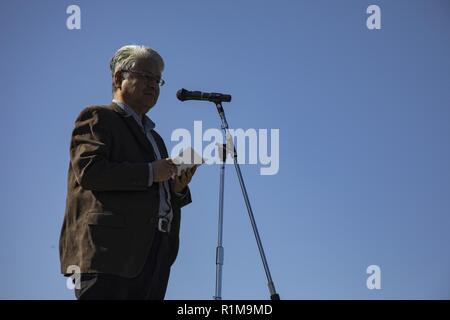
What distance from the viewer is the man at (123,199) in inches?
100.0

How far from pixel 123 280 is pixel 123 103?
731 mm

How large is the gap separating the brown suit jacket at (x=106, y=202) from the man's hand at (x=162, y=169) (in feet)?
0.11

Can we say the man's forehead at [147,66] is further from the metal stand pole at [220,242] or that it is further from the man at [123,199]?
the metal stand pole at [220,242]

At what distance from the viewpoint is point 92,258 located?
251cm

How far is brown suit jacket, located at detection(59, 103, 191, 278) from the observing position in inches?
100

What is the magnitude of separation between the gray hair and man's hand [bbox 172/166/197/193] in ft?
1.42

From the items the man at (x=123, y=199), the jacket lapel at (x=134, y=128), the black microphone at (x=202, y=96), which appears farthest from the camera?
the black microphone at (x=202, y=96)

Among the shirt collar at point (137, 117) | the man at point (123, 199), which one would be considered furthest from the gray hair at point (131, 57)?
the shirt collar at point (137, 117)

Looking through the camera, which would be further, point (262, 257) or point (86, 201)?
point (262, 257)

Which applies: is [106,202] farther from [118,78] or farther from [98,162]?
[118,78]
